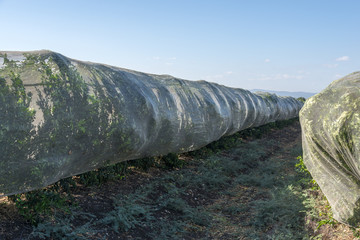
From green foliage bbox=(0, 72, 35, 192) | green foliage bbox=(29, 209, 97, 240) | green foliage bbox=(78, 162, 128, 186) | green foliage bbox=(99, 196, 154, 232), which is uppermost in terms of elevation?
green foliage bbox=(0, 72, 35, 192)

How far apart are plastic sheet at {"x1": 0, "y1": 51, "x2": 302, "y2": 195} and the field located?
458 mm

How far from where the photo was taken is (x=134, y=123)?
4.99 meters

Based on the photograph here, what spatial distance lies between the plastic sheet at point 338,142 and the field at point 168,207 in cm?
52

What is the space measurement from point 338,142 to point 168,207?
298 centimetres

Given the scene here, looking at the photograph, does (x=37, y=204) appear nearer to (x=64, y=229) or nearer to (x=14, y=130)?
(x=64, y=229)

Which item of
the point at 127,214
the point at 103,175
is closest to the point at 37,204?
the point at 127,214

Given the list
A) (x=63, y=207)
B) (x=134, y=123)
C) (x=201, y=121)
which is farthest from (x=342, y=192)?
(x=201, y=121)

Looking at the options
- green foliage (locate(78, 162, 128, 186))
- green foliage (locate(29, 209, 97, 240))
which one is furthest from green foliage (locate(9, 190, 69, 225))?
green foliage (locate(78, 162, 128, 186))

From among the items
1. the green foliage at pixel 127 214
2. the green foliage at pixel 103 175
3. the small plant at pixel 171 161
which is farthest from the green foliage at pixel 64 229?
the small plant at pixel 171 161

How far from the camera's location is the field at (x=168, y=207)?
3.89 m

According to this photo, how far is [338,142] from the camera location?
3533 millimetres

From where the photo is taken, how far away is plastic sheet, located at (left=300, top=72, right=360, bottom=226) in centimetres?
343

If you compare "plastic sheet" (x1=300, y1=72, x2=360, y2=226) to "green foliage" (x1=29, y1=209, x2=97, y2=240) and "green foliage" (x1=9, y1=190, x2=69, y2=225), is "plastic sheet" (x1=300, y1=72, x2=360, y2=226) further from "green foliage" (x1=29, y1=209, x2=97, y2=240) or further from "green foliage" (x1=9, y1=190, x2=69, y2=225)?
"green foliage" (x1=9, y1=190, x2=69, y2=225)

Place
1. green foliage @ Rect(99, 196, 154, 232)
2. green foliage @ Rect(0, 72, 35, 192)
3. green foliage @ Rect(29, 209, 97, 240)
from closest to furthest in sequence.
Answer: green foliage @ Rect(0, 72, 35, 192)
green foliage @ Rect(29, 209, 97, 240)
green foliage @ Rect(99, 196, 154, 232)
